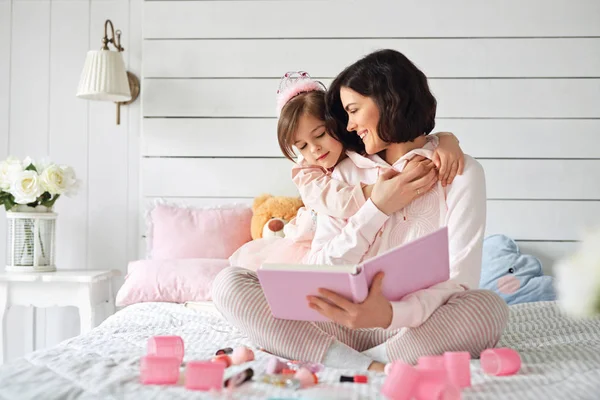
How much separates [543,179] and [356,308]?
1.68 meters

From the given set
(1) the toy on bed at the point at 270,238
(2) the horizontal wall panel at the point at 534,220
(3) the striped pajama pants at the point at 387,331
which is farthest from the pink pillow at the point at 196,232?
(3) the striped pajama pants at the point at 387,331

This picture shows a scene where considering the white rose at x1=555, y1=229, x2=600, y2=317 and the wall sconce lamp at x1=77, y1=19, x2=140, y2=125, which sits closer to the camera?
the white rose at x1=555, y1=229, x2=600, y2=317

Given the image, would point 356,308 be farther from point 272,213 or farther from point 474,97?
point 474,97

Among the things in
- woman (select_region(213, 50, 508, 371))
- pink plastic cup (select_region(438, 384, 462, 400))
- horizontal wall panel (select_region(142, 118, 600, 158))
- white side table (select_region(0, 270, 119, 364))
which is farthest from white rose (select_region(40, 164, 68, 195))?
pink plastic cup (select_region(438, 384, 462, 400))

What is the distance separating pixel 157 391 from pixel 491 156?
75.9 inches

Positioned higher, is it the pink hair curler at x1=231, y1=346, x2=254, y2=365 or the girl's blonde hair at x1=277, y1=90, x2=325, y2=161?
the girl's blonde hair at x1=277, y1=90, x2=325, y2=161

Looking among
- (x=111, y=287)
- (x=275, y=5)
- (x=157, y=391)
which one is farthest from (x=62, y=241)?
(x=157, y=391)

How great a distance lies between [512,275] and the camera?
7.95 feet

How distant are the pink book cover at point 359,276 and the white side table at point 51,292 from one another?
1343mm

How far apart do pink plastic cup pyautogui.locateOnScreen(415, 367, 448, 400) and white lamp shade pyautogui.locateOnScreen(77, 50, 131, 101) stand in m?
1.95

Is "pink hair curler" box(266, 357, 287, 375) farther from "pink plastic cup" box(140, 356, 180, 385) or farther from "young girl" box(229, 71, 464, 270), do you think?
"young girl" box(229, 71, 464, 270)

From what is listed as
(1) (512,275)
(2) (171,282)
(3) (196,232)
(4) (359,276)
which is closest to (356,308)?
(4) (359,276)

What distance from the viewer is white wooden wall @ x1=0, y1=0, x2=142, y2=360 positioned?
9.53ft

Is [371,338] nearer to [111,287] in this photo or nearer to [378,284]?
[378,284]
